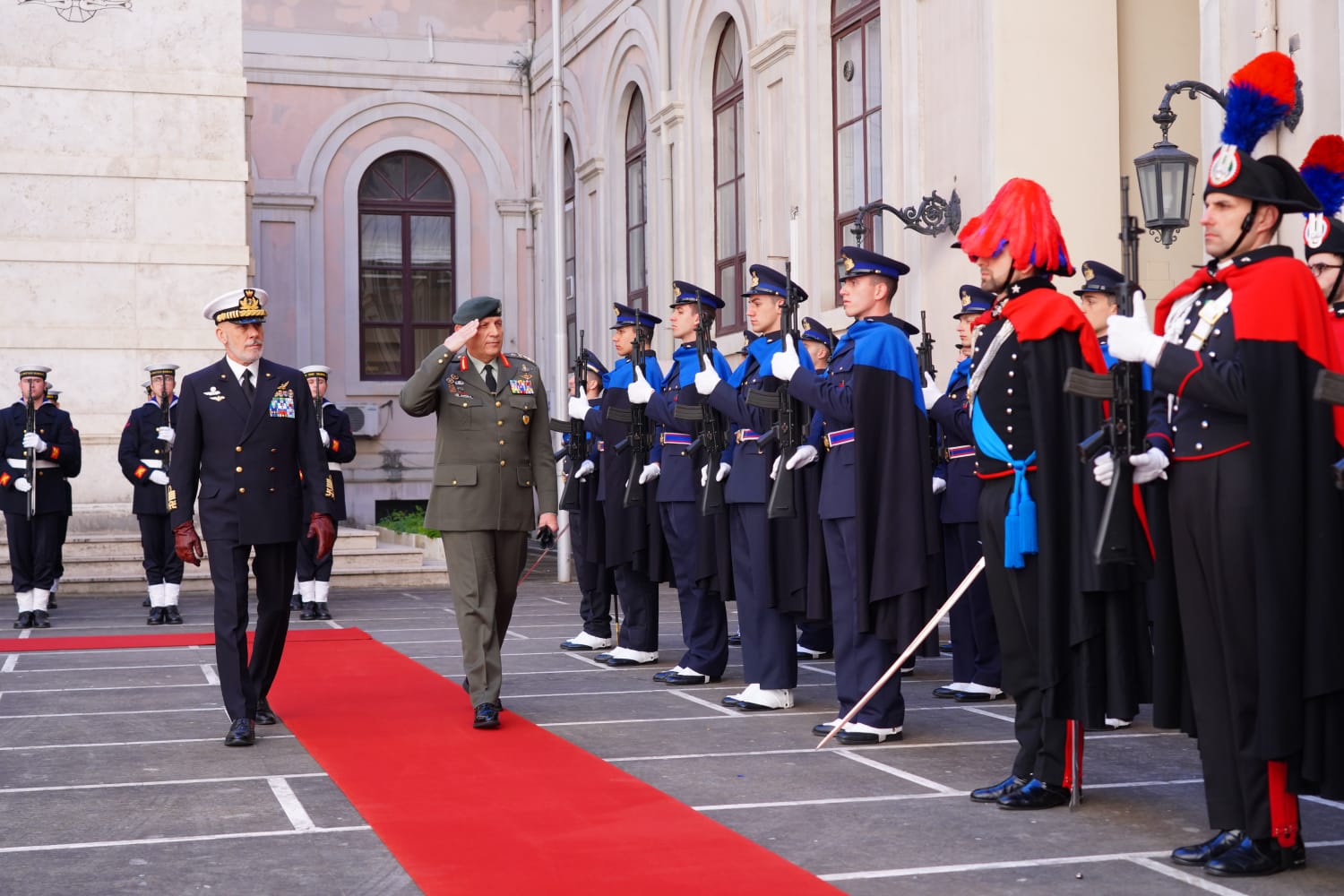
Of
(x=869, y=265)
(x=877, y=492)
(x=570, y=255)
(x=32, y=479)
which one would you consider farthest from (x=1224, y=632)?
(x=570, y=255)

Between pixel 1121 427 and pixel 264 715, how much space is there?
165 inches

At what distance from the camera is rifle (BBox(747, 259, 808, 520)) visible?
7277 millimetres

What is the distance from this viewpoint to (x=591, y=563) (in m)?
10.2

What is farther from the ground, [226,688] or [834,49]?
[834,49]

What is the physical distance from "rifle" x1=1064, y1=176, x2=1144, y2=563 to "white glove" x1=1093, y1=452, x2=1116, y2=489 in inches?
0.7

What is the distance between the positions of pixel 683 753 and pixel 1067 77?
24.8 feet

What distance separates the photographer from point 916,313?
42.4ft

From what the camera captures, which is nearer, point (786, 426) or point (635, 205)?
point (786, 426)

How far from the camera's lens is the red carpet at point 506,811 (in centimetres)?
445

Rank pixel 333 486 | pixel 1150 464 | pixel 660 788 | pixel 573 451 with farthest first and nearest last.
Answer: pixel 333 486 < pixel 573 451 < pixel 660 788 < pixel 1150 464

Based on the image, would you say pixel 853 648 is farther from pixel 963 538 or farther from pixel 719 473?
pixel 963 538

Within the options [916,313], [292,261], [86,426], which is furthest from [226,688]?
[292,261]

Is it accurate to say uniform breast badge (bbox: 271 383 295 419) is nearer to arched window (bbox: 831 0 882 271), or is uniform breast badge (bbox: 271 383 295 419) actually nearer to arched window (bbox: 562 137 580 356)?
arched window (bbox: 831 0 882 271)

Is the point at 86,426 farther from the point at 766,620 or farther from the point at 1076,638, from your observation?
the point at 1076,638
